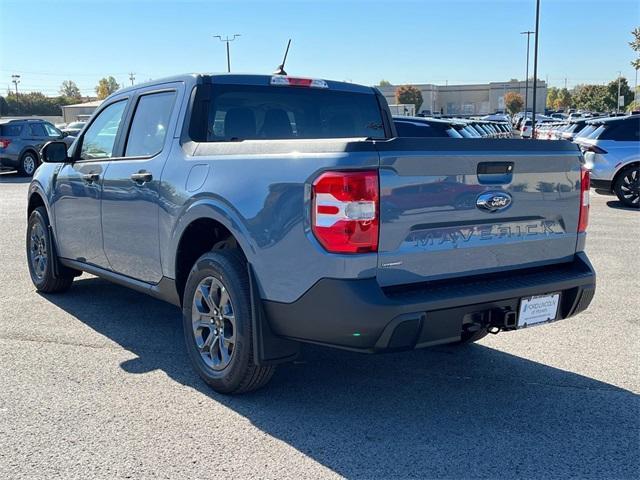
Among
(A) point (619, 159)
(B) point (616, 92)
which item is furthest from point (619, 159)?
(B) point (616, 92)

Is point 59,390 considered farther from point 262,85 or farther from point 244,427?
point 262,85

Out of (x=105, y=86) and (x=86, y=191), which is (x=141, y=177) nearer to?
(x=86, y=191)

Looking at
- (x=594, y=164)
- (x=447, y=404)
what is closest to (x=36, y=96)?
(x=594, y=164)

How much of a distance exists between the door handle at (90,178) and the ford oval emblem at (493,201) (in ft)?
10.1

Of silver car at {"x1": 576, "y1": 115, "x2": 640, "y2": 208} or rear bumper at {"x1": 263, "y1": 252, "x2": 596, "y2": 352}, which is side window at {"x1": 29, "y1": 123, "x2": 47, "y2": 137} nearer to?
silver car at {"x1": 576, "y1": 115, "x2": 640, "y2": 208}

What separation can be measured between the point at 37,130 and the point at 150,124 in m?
19.6

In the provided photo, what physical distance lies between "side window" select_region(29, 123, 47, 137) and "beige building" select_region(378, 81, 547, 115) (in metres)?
94.5

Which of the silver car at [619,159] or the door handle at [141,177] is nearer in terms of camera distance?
the door handle at [141,177]

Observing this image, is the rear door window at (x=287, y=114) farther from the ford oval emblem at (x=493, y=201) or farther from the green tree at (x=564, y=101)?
the green tree at (x=564, y=101)

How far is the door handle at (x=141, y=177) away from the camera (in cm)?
461

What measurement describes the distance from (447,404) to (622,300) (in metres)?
3.12

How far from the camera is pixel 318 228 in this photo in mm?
3320

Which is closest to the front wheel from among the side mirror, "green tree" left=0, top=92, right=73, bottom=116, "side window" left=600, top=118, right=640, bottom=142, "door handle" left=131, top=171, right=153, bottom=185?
"side window" left=600, top=118, right=640, bottom=142

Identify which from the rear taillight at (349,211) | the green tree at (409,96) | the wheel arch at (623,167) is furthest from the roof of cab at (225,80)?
the green tree at (409,96)
